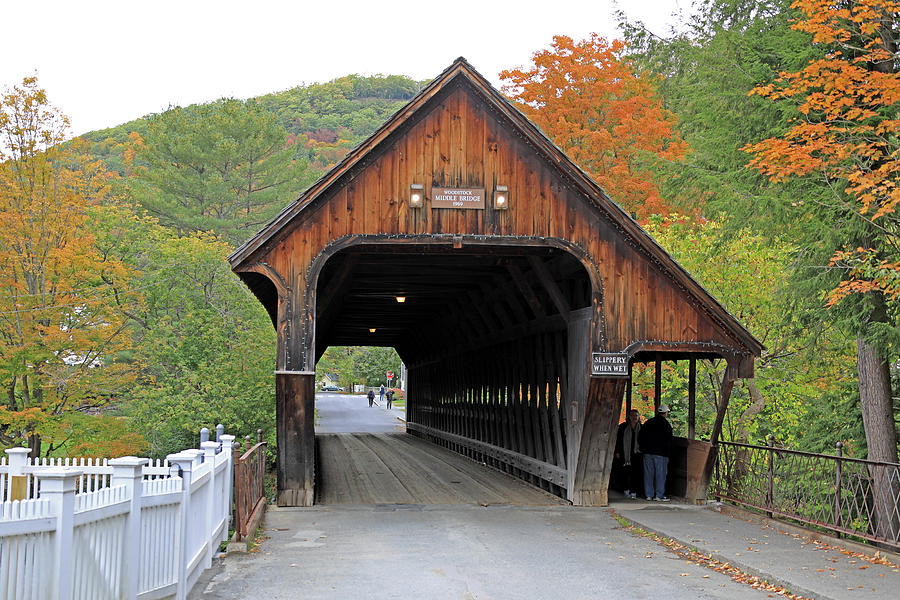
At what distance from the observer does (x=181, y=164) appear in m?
41.4

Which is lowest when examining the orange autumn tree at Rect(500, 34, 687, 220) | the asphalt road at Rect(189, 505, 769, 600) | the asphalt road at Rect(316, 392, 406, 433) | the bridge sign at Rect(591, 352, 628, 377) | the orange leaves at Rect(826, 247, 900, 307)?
the asphalt road at Rect(316, 392, 406, 433)

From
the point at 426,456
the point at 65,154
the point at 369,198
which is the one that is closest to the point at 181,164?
the point at 65,154

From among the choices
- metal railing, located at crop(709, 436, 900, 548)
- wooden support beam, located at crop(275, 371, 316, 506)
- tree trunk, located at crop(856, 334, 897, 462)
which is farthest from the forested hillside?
wooden support beam, located at crop(275, 371, 316, 506)

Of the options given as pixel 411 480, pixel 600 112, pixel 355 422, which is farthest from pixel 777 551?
pixel 355 422

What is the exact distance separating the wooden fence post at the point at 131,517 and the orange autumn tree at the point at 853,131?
7.95 meters

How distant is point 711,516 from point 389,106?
69.3 metres

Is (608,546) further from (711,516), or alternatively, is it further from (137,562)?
(137,562)

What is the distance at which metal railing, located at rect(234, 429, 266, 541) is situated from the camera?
8931 mm

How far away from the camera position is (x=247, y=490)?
9500mm

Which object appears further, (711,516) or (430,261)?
(430,261)

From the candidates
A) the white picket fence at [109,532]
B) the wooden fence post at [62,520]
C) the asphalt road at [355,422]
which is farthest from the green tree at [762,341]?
the asphalt road at [355,422]

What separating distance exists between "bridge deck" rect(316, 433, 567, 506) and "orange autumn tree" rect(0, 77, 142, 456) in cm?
606

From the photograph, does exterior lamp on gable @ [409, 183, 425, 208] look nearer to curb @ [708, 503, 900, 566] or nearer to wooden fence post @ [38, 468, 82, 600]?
curb @ [708, 503, 900, 566]

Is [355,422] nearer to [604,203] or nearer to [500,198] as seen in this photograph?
[500,198]
